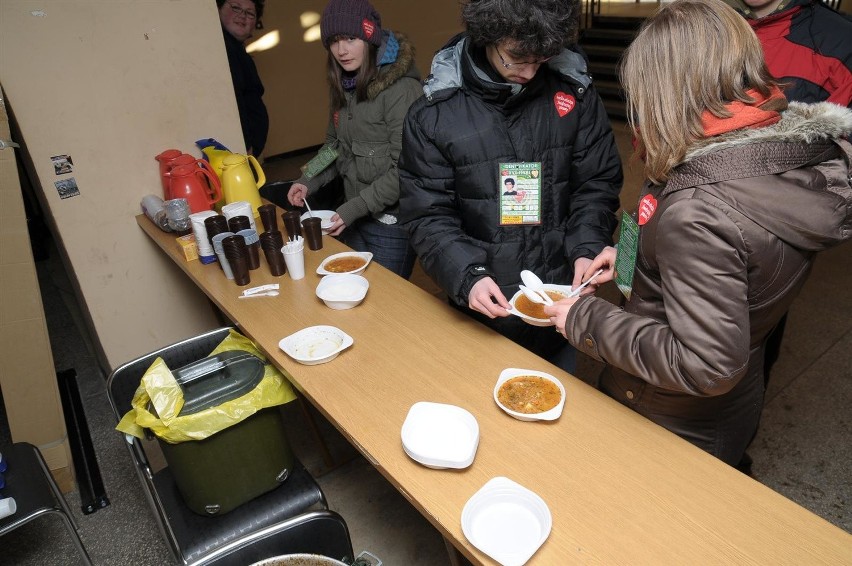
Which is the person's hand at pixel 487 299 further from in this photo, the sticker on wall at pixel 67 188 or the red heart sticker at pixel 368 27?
the sticker on wall at pixel 67 188

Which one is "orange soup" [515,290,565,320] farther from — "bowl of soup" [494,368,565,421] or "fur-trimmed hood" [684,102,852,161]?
"fur-trimmed hood" [684,102,852,161]

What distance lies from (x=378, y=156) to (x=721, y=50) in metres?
1.49

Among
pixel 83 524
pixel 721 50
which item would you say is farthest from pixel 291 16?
pixel 721 50

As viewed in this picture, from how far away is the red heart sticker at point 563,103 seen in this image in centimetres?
169

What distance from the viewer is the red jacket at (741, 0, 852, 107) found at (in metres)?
1.76

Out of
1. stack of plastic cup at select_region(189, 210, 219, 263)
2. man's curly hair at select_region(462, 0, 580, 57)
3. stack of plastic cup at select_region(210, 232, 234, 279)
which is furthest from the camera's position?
stack of plastic cup at select_region(189, 210, 219, 263)

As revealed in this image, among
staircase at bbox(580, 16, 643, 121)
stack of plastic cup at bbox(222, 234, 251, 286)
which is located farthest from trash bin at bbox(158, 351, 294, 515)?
staircase at bbox(580, 16, 643, 121)

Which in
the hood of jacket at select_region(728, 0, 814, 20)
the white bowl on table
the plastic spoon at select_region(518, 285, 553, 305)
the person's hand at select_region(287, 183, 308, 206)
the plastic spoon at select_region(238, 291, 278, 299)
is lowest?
the white bowl on table

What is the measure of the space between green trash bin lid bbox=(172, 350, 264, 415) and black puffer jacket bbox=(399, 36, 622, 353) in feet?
1.91

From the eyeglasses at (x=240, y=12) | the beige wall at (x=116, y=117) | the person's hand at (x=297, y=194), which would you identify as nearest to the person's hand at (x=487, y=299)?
the person's hand at (x=297, y=194)

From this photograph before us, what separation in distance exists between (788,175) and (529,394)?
26.5 inches

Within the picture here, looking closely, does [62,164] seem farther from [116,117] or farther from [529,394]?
[529,394]

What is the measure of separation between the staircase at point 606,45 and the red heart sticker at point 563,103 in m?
5.38

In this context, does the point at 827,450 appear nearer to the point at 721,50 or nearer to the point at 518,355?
the point at 518,355
